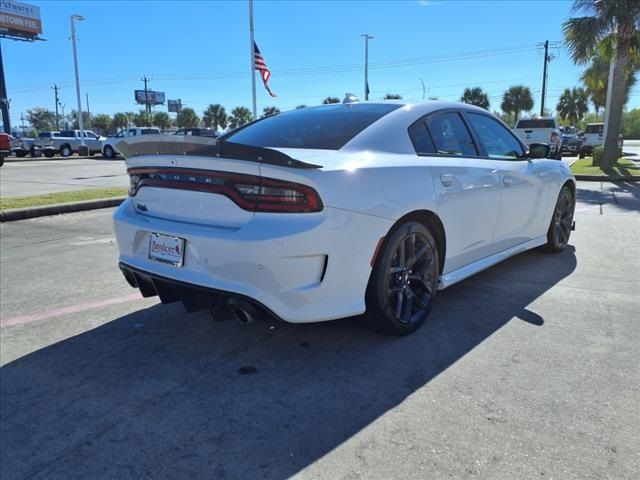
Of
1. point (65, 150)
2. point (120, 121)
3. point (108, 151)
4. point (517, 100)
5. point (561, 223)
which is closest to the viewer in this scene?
point (561, 223)

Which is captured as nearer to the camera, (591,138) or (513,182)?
(513,182)

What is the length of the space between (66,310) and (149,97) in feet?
291

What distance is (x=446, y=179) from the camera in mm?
3518

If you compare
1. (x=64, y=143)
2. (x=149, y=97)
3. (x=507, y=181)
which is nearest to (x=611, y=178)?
(x=507, y=181)

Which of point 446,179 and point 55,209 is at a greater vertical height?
point 446,179

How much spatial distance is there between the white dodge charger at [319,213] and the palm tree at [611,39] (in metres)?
13.9

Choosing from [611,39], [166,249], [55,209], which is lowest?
[55,209]

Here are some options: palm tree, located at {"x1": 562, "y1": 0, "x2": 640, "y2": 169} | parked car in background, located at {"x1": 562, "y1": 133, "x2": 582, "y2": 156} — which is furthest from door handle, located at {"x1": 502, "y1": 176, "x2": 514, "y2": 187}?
parked car in background, located at {"x1": 562, "y1": 133, "x2": 582, "y2": 156}

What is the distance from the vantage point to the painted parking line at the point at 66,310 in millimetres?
3779

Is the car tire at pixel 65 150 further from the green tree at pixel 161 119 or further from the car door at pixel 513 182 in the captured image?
the green tree at pixel 161 119

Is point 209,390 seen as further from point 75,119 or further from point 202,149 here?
point 75,119

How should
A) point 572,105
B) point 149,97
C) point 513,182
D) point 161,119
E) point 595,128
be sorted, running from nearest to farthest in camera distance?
point 513,182, point 595,128, point 572,105, point 149,97, point 161,119

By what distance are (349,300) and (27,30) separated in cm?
5700

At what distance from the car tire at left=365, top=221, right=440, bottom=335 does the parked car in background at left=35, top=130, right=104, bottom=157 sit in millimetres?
32760
